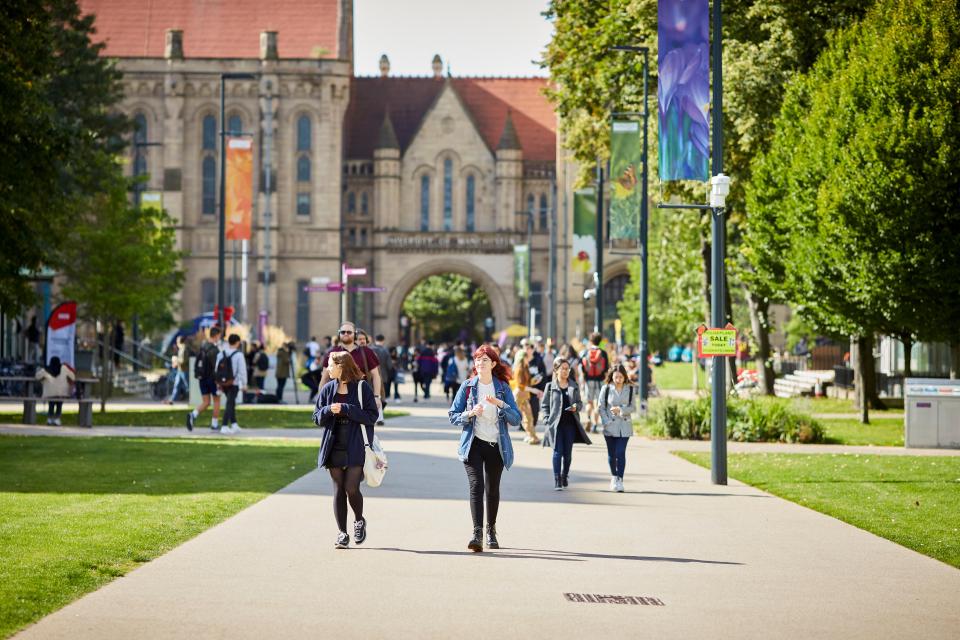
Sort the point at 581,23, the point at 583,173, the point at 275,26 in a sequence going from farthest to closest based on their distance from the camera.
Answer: the point at 275,26
the point at 583,173
the point at 581,23

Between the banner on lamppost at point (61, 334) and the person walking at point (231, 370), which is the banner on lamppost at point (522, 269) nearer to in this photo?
the banner on lamppost at point (61, 334)

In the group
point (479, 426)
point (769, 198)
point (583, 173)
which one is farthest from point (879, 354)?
point (479, 426)

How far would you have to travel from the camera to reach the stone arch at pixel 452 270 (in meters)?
87.2

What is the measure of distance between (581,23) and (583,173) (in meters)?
7.82

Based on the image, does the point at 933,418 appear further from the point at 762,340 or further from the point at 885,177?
the point at 762,340

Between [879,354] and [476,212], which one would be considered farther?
[476,212]

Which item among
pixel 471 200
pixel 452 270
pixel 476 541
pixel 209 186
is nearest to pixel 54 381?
pixel 476 541

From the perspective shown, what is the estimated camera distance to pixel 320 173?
277ft

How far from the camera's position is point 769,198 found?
3519 centimetres

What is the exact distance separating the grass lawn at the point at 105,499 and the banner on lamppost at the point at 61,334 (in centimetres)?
750

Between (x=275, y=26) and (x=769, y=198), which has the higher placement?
(x=275, y=26)

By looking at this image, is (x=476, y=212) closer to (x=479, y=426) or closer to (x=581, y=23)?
(x=581, y=23)

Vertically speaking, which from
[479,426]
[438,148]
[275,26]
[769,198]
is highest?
[275,26]

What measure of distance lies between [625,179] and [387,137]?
55.9 metres
